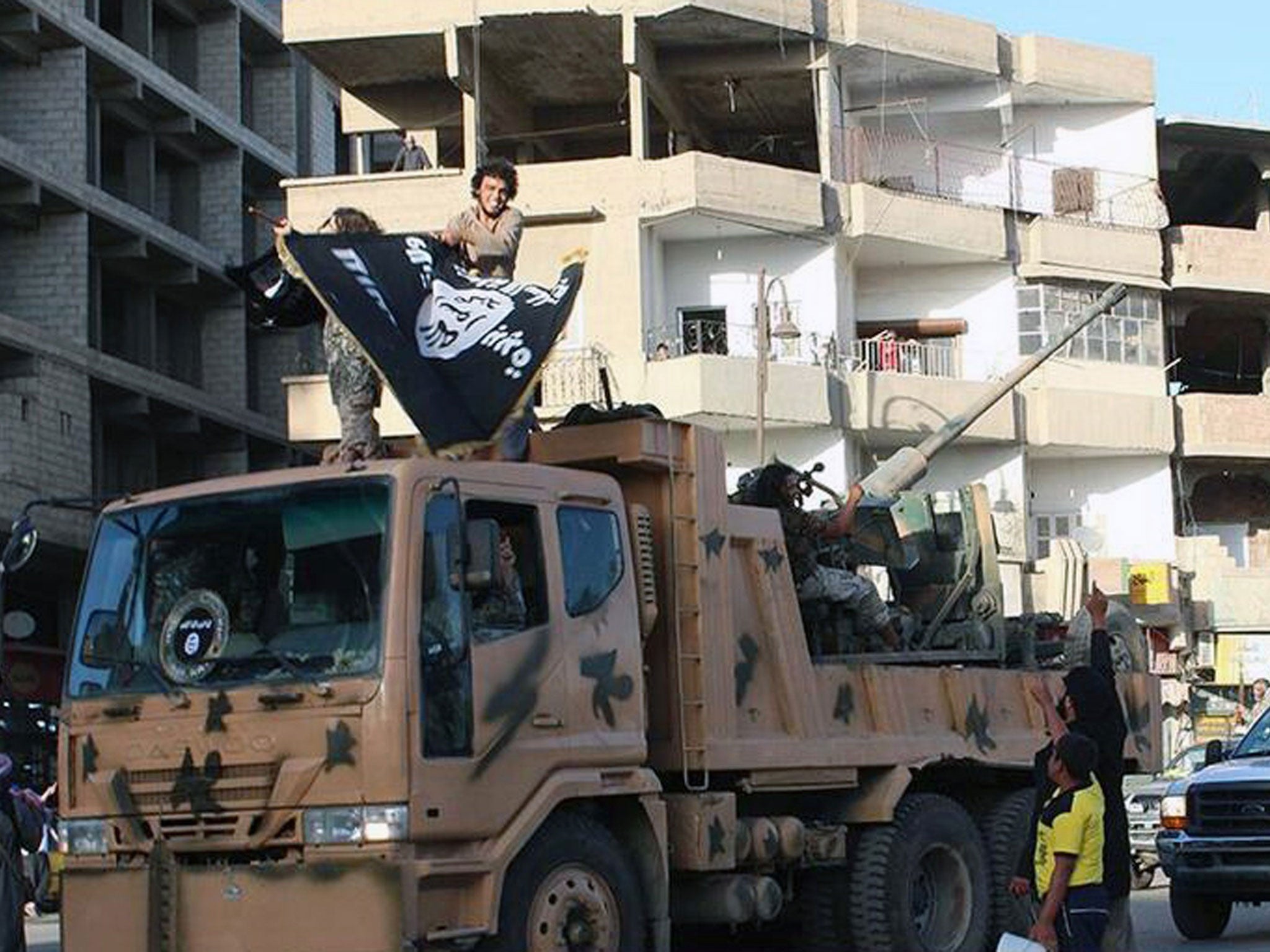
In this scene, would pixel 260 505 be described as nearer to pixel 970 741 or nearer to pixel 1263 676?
pixel 970 741

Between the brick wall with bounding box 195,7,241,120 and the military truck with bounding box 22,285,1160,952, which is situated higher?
the brick wall with bounding box 195,7,241,120

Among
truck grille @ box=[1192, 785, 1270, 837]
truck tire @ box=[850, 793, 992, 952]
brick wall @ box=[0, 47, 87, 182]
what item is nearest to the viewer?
truck tire @ box=[850, 793, 992, 952]

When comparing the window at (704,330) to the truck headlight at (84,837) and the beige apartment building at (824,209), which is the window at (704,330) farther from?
the truck headlight at (84,837)

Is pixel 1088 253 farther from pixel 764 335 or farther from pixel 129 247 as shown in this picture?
pixel 129 247

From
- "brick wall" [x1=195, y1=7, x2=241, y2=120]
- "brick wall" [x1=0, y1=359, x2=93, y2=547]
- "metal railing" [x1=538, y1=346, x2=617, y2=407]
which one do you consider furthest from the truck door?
"brick wall" [x1=195, y1=7, x2=241, y2=120]

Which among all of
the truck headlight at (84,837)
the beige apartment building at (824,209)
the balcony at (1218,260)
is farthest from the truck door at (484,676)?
the balcony at (1218,260)

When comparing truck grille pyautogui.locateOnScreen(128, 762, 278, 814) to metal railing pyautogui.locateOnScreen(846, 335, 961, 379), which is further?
metal railing pyautogui.locateOnScreen(846, 335, 961, 379)

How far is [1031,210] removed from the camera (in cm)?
3756

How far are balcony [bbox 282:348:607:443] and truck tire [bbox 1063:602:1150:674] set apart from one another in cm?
1682

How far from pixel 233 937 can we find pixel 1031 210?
98.3 feet

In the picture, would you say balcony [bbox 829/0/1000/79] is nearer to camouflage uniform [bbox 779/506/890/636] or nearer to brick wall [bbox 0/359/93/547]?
brick wall [bbox 0/359/93/547]

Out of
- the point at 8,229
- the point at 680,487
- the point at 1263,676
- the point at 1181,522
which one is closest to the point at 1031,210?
the point at 1181,522

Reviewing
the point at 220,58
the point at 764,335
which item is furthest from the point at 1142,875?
the point at 220,58

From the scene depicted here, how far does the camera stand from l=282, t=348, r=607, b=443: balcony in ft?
107
